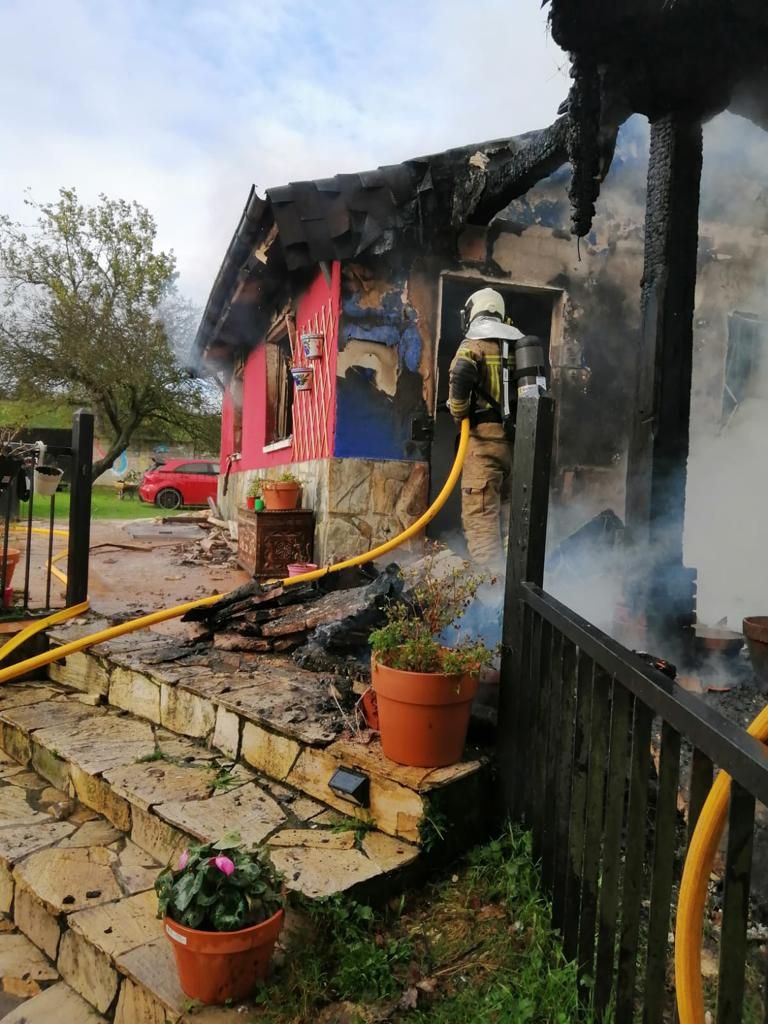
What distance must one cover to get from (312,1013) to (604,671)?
4.09 feet

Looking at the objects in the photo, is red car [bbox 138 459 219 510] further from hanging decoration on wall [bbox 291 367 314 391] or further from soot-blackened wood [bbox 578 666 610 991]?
soot-blackened wood [bbox 578 666 610 991]

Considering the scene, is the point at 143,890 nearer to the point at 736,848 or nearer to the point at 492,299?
the point at 736,848

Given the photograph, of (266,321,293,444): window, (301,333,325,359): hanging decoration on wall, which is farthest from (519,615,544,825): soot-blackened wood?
(266,321,293,444): window

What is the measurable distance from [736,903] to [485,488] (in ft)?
12.5

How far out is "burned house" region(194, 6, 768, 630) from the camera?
5934 millimetres

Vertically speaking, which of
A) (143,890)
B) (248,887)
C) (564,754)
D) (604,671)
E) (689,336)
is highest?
(689,336)

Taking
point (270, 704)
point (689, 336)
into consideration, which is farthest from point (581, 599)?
point (270, 704)

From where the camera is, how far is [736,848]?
3.78 ft

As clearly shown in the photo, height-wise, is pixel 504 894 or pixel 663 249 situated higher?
pixel 663 249

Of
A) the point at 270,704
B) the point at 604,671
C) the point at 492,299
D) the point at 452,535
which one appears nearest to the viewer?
the point at 604,671

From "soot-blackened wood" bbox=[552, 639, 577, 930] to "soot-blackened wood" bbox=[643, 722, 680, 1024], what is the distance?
1.74ft

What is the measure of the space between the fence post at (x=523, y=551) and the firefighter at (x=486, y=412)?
6.93 feet

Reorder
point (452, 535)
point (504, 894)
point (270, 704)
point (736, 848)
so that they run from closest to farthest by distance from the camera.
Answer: point (736, 848)
point (504, 894)
point (270, 704)
point (452, 535)

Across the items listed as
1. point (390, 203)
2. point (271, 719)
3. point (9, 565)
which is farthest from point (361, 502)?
point (271, 719)
